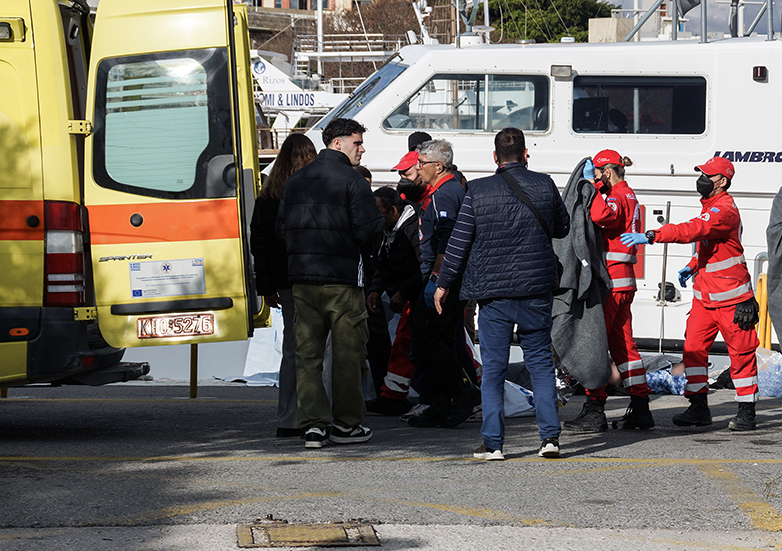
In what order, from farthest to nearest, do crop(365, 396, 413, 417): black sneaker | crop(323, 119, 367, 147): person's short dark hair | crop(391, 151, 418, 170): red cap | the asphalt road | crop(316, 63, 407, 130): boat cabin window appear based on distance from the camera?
crop(316, 63, 407, 130): boat cabin window → crop(365, 396, 413, 417): black sneaker → crop(391, 151, 418, 170): red cap → crop(323, 119, 367, 147): person's short dark hair → the asphalt road

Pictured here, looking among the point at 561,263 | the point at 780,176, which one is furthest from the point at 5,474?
the point at 780,176

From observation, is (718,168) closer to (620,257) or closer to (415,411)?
(620,257)

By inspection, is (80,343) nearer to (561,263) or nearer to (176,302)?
(176,302)

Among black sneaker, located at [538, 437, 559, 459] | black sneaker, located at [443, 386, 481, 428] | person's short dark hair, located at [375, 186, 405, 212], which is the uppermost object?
person's short dark hair, located at [375, 186, 405, 212]

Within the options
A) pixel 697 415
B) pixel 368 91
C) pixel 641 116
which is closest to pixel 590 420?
pixel 697 415

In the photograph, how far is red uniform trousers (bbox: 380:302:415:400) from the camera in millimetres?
7742

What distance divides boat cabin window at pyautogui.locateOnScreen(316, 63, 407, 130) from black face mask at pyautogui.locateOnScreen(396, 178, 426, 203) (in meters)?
3.45

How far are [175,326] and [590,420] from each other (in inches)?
117

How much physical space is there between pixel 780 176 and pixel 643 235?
421 centimetres

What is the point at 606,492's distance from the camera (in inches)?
199

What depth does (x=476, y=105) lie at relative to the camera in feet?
34.7

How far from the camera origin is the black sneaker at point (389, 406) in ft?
25.9

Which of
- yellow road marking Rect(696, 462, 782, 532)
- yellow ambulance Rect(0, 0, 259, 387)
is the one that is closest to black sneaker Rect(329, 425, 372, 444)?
yellow ambulance Rect(0, 0, 259, 387)

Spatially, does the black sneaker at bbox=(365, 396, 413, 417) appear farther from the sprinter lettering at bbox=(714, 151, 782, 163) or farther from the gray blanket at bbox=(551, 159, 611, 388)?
the sprinter lettering at bbox=(714, 151, 782, 163)
